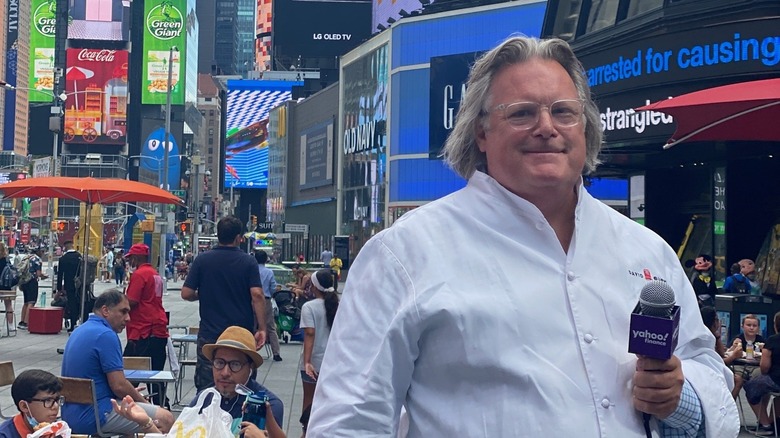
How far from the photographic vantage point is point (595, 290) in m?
2.26

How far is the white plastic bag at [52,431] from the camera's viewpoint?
19.4 feet

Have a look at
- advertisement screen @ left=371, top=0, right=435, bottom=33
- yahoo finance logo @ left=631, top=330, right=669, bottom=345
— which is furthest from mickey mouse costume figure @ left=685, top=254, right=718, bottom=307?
advertisement screen @ left=371, top=0, right=435, bottom=33

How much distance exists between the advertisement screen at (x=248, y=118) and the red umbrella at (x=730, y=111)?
→ 124 m

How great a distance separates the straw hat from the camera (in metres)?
6.48

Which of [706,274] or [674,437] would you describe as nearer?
[674,437]

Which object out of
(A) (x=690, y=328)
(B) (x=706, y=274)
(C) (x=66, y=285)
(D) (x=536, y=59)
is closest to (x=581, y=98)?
(D) (x=536, y=59)

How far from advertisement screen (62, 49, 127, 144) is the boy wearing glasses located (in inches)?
5046

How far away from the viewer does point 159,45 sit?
137m

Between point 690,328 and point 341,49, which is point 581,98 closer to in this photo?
point 690,328

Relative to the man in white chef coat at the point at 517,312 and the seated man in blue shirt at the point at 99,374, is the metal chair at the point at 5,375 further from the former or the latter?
the man in white chef coat at the point at 517,312

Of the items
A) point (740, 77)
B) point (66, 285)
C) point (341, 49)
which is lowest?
point (66, 285)

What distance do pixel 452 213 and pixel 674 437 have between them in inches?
24.7

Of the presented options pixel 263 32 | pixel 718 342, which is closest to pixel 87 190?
pixel 718 342

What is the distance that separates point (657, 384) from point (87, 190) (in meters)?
15.3
